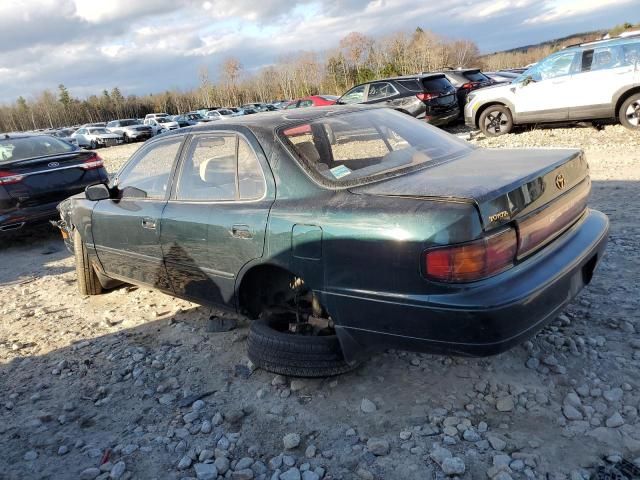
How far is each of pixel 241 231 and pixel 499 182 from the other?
1464 millimetres

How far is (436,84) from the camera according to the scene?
1288 cm

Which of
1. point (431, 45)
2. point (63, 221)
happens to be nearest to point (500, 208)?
point (63, 221)

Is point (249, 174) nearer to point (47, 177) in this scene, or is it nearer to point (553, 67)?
point (47, 177)

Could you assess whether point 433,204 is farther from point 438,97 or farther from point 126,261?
point 438,97

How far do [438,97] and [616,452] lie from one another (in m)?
11.5

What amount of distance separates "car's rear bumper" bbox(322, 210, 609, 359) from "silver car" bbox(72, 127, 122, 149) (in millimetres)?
32352

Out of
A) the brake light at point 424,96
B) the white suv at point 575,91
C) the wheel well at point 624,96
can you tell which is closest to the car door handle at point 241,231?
the white suv at point 575,91

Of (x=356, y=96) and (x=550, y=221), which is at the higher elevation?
(x=356, y=96)

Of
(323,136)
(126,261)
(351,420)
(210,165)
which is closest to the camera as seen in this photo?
(351,420)

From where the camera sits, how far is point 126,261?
4.08 meters

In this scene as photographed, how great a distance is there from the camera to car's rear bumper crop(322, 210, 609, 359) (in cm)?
224

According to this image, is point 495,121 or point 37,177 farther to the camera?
point 495,121

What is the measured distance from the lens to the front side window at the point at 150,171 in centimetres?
375

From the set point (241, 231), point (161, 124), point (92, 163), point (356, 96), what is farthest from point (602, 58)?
point (161, 124)
